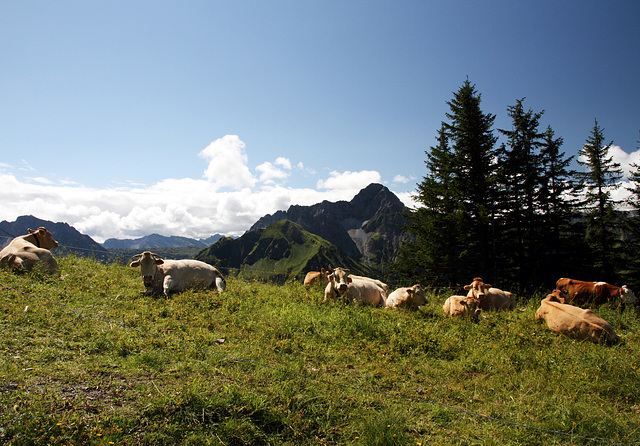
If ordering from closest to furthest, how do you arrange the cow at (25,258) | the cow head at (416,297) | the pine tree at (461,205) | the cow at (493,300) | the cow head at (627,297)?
the cow at (25,258)
the cow head at (416,297)
the cow at (493,300)
the cow head at (627,297)
the pine tree at (461,205)

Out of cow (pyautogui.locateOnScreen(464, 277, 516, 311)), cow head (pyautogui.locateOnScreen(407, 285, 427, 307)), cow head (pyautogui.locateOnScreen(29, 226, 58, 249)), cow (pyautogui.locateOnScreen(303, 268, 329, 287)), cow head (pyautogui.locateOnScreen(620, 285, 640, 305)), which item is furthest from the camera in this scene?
cow (pyautogui.locateOnScreen(303, 268, 329, 287))

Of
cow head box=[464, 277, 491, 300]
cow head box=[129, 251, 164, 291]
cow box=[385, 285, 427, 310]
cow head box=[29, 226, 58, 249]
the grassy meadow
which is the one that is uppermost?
cow head box=[29, 226, 58, 249]

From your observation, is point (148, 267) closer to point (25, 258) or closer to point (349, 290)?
point (25, 258)

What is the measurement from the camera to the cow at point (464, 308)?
963cm

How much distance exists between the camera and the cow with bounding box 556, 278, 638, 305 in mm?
12630

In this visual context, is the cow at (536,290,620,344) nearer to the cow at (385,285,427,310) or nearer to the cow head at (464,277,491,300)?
the cow head at (464,277,491,300)

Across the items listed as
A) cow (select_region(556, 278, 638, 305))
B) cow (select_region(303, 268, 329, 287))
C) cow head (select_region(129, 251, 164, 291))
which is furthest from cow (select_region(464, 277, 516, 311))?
cow head (select_region(129, 251, 164, 291))

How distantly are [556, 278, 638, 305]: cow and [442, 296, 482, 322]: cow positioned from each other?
5.93m

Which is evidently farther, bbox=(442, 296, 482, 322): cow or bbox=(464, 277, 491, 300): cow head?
bbox=(464, 277, 491, 300): cow head

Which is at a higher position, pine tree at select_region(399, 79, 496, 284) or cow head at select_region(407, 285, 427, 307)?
pine tree at select_region(399, 79, 496, 284)

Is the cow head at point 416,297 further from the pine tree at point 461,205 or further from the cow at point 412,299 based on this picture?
the pine tree at point 461,205

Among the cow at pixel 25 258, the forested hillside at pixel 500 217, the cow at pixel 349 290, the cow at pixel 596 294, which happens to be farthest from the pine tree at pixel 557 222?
the cow at pixel 25 258

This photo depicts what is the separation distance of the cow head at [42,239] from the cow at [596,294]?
20.9m

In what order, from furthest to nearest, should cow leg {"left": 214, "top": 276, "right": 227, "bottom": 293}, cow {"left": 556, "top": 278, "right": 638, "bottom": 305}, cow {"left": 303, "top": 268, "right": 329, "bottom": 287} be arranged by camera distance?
1. cow {"left": 303, "top": 268, "right": 329, "bottom": 287}
2. cow {"left": 556, "top": 278, "right": 638, "bottom": 305}
3. cow leg {"left": 214, "top": 276, "right": 227, "bottom": 293}
